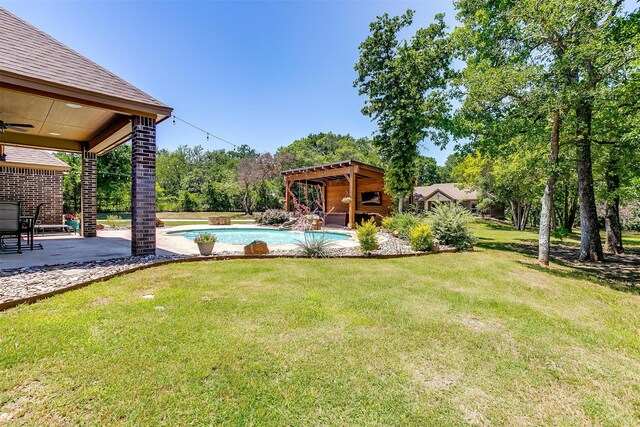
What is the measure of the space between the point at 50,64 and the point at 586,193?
12513 mm

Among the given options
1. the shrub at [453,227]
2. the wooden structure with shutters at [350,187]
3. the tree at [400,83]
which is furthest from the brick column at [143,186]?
the tree at [400,83]

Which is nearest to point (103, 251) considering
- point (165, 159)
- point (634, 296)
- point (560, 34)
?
point (634, 296)

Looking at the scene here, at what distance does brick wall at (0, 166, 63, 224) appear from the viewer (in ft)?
31.5

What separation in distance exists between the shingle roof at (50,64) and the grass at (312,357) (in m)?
3.59

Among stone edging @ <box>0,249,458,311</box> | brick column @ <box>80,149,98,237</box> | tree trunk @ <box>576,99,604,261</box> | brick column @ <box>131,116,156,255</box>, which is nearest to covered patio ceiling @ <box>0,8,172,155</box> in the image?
brick column @ <box>131,116,156,255</box>

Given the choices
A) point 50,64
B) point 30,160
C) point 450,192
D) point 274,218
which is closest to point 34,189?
point 30,160

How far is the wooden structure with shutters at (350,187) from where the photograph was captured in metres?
15.1

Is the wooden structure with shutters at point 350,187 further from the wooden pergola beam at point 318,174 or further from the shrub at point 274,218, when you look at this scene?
the shrub at point 274,218

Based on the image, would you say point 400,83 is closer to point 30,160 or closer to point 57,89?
point 57,89

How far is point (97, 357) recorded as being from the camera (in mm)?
2162

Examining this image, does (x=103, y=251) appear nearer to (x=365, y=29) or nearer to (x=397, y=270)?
(x=397, y=270)

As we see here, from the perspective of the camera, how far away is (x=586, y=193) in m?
7.79

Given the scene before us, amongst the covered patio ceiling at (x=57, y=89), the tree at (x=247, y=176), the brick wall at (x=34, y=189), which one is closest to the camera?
the covered patio ceiling at (x=57, y=89)

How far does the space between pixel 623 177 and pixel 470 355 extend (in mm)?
10906
